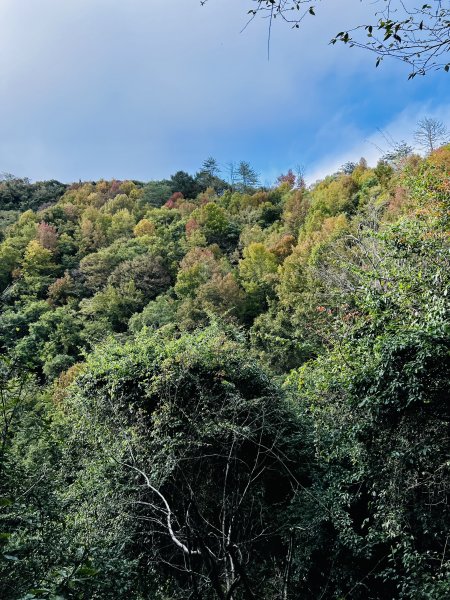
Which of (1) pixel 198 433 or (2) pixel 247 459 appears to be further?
(2) pixel 247 459

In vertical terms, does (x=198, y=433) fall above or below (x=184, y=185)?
below

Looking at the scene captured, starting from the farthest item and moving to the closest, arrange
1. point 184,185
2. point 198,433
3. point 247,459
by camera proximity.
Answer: point 184,185 → point 247,459 → point 198,433

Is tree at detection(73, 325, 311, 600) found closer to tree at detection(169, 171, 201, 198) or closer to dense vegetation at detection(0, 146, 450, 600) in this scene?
dense vegetation at detection(0, 146, 450, 600)

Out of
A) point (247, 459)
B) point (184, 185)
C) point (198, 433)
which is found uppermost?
point (184, 185)

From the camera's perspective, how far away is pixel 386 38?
236 centimetres

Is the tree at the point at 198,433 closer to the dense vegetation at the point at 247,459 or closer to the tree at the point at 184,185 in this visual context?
the dense vegetation at the point at 247,459

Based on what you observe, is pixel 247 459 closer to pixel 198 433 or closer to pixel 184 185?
pixel 198 433

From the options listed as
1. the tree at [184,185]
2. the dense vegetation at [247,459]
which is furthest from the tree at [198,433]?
the tree at [184,185]

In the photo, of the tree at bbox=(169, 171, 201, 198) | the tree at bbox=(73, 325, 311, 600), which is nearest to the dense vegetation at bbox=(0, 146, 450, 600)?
the tree at bbox=(73, 325, 311, 600)

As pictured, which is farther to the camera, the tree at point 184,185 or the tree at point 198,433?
the tree at point 184,185

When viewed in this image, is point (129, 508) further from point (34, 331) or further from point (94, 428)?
point (34, 331)

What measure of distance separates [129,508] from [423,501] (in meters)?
4.21

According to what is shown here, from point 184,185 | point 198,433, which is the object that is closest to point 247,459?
point 198,433

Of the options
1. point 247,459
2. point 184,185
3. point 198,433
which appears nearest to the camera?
point 198,433
